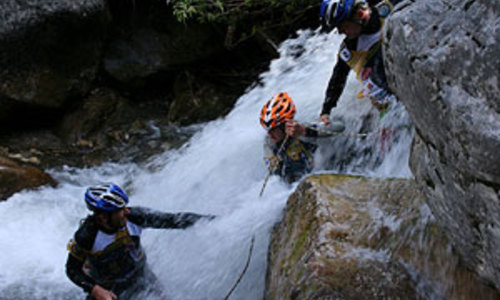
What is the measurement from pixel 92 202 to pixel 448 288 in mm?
2759

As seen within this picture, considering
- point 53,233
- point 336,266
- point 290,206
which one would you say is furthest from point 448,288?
point 53,233

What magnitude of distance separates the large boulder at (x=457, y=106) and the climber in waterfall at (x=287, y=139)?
241 cm

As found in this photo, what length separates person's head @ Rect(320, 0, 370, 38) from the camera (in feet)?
12.4

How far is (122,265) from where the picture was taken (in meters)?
4.05

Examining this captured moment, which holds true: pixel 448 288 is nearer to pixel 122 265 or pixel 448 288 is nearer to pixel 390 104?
pixel 390 104

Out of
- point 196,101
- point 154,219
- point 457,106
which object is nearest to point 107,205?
point 154,219

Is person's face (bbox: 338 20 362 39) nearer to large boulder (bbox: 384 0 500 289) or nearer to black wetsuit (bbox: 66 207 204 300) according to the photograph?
large boulder (bbox: 384 0 500 289)

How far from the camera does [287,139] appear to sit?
4840mm

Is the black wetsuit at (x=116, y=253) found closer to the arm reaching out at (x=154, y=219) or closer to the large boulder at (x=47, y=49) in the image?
the arm reaching out at (x=154, y=219)

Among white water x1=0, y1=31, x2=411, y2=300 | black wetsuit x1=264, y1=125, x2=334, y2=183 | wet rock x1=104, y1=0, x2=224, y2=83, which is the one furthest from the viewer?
wet rock x1=104, y1=0, x2=224, y2=83

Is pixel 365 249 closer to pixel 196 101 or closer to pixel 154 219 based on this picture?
pixel 154 219

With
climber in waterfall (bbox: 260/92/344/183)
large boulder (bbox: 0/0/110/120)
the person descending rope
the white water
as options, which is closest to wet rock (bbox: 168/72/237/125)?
the white water

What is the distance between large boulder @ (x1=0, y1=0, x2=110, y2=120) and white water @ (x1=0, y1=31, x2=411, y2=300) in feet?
6.04

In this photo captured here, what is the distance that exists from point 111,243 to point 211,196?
2.11m
